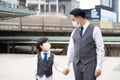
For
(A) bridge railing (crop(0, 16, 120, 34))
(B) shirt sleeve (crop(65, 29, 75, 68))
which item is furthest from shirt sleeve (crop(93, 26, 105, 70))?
(A) bridge railing (crop(0, 16, 120, 34))

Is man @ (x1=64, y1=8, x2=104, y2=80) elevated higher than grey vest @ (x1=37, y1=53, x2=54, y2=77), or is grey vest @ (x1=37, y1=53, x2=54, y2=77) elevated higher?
man @ (x1=64, y1=8, x2=104, y2=80)

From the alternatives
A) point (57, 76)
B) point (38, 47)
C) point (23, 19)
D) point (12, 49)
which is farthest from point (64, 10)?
point (38, 47)

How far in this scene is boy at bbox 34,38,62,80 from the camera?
609cm

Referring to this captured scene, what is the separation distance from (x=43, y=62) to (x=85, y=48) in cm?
92

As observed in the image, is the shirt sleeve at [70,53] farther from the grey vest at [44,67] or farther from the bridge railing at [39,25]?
the bridge railing at [39,25]

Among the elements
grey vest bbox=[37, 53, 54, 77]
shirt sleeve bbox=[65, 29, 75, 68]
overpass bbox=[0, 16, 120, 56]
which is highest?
shirt sleeve bbox=[65, 29, 75, 68]

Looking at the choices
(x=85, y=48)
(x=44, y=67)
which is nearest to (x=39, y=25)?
(x=44, y=67)

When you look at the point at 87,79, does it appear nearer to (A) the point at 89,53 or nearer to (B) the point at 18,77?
(A) the point at 89,53

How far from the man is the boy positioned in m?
0.65

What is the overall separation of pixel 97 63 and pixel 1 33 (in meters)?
36.8

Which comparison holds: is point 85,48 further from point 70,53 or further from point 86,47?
point 70,53

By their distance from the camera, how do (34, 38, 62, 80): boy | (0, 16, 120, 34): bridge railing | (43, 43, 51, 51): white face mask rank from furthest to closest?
(0, 16, 120, 34): bridge railing → (34, 38, 62, 80): boy → (43, 43, 51, 51): white face mask

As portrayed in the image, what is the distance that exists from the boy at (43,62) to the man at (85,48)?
65 centimetres

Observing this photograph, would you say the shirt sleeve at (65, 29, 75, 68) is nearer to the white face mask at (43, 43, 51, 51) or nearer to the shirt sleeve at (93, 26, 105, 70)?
the shirt sleeve at (93, 26, 105, 70)
